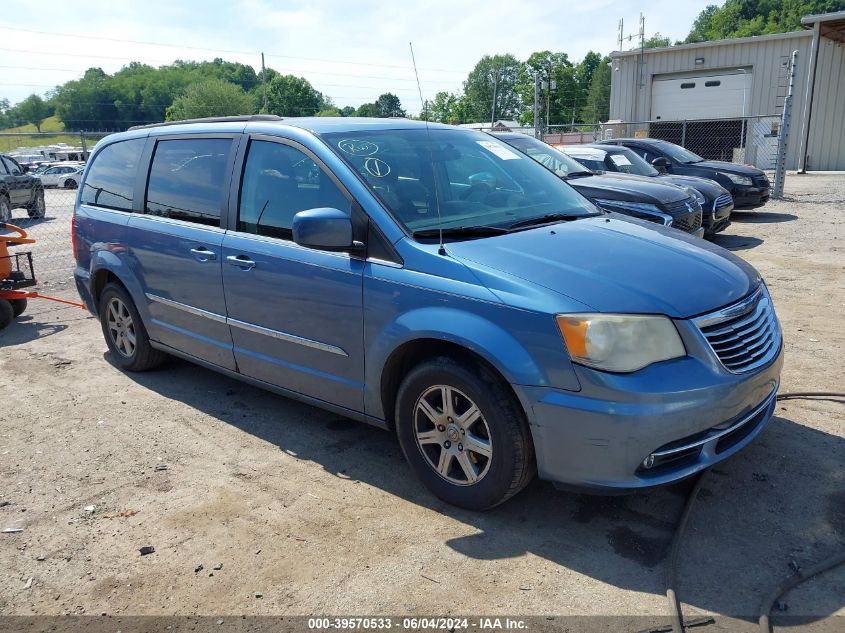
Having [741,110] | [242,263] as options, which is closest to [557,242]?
[242,263]

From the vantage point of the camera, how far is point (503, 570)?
3.03 m

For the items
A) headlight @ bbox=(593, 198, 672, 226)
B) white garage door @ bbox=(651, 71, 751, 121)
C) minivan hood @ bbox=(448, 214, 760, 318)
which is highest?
white garage door @ bbox=(651, 71, 751, 121)

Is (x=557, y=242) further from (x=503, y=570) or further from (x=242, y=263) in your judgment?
(x=242, y=263)

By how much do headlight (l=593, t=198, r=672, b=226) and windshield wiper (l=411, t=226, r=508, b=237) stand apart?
5724 millimetres

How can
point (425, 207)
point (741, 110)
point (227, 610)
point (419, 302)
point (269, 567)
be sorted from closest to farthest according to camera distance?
point (227, 610) → point (269, 567) → point (419, 302) → point (425, 207) → point (741, 110)

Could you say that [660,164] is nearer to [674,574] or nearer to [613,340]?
[613,340]

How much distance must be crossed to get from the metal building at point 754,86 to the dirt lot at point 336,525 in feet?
79.8

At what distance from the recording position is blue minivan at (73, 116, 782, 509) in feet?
9.81

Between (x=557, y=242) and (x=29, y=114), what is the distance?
93.4 meters

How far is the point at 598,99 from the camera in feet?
282

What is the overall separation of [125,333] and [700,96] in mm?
31655

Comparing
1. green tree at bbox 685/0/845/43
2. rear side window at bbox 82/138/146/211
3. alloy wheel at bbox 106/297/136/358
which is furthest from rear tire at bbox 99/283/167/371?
green tree at bbox 685/0/845/43

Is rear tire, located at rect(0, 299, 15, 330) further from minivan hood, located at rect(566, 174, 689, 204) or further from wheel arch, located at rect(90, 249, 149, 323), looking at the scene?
minivan hood, located at rect(566, 174, 689, 204)

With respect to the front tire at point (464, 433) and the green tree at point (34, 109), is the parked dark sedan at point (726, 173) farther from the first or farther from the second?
the green tree at point (34, 109)
